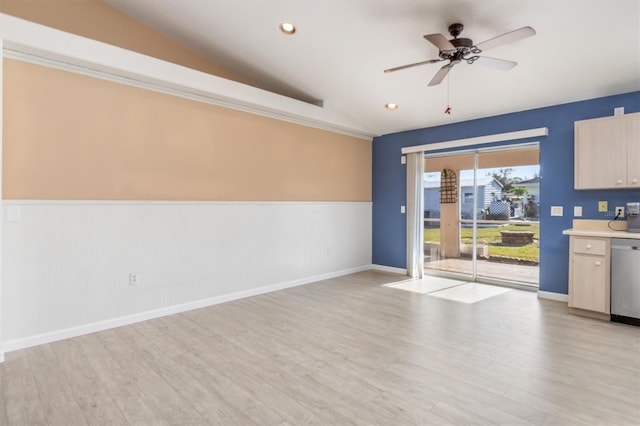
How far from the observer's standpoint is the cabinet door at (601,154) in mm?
3859

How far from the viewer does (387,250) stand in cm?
652

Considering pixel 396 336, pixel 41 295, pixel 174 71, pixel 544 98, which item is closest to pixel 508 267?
pixel 544 98

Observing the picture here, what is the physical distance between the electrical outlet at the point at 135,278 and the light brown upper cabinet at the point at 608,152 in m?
5.38

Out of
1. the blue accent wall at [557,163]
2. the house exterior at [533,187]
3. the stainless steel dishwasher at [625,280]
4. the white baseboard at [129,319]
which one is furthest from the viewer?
the house exterior at [533,187]

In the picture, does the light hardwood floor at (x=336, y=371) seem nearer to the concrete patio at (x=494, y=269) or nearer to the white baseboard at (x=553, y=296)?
the white baseboard at (x=553, y=296)

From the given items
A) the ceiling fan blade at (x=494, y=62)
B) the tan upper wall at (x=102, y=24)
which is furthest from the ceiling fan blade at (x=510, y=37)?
the tan upper wall at (x=102, y=24)

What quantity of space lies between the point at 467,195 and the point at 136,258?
5.06 meters

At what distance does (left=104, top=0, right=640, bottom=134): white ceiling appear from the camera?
305 centimetres

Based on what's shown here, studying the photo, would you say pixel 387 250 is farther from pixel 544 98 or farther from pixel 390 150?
pixel 544 98

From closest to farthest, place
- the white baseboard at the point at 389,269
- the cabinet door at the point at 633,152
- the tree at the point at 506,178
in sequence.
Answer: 1. the cabinet door at the point at 633,152
2. the tree at the point at 506,178
3. the white baseboard at the point at 389,269

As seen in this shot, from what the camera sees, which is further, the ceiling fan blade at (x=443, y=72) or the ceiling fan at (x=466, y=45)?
the ceiling fan blade at (x=443, y=72)

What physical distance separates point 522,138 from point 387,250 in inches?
117

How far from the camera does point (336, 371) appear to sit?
2.63 m

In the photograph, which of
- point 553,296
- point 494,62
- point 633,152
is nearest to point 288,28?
point 494,62
